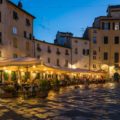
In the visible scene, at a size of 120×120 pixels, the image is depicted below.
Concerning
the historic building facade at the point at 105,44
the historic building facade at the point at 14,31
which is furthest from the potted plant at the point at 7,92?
the historic building facade at the point at 105,44

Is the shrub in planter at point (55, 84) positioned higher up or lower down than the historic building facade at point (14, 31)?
lower down

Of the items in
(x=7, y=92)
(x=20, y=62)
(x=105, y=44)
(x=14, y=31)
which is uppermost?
(x=105, y=44)

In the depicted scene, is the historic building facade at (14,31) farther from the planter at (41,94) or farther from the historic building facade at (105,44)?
the historic building facade at (105,44)

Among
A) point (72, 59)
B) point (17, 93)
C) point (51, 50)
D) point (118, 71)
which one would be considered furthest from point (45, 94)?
point (118, 71)

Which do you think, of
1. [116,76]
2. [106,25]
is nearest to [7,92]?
[116,76]

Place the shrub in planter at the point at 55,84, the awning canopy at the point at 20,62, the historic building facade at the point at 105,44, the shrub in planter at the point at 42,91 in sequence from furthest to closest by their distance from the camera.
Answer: the historic building facade at the point at 105,44 → the shrub in planter at the point at 55,84 → the awning canopy at the point at 20,62 → the shrub in planter at the point at 42,91

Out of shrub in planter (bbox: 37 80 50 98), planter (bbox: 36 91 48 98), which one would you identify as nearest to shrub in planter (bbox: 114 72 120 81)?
shrub in planter (bbox: 37 80 50 98)

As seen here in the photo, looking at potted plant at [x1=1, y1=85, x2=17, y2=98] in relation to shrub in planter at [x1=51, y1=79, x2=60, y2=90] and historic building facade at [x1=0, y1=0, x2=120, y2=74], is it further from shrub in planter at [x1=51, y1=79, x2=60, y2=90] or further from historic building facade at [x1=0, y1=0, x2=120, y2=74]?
historic building facade at [x1=0, y1=0, x2=120, y2=74]

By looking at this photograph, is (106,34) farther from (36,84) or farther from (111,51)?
(36,84)

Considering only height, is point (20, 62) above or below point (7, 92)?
above

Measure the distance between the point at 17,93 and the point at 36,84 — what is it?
255 centimetres

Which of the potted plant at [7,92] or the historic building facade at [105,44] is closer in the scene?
the potted plant at [7,92]

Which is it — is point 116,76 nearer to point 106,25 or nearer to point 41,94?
point 106,25

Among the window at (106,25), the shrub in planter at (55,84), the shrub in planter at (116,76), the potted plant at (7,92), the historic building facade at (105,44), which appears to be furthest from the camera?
the window at (106,25)
